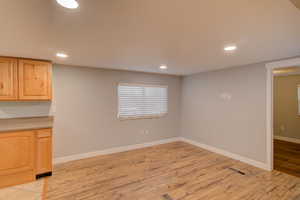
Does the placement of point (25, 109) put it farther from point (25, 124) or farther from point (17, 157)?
point (17, 157)

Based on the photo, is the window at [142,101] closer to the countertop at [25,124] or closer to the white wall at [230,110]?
the white wall at [230,110]

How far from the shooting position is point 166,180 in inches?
106

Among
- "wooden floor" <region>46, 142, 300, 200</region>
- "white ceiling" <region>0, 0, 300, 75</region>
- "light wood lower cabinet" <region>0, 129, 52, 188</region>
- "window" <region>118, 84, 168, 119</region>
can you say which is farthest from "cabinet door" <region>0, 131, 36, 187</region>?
Answer: "window" <region>118, 84, 168, 119</region>

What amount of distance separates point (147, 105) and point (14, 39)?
3.27 meters

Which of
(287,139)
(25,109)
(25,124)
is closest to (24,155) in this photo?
(25,124)

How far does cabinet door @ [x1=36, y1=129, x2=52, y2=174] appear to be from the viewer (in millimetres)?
2715

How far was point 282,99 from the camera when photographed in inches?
206

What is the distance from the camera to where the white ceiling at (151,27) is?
1245 mm

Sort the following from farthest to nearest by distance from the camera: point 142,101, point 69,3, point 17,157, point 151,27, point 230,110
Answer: point 142,101 < point 230,110 < point 17,157 < point 151,27 < point 69,3

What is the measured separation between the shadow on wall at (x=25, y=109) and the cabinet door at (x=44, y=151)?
2.50 ft

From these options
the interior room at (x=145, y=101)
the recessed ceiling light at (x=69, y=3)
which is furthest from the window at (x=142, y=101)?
the recessed ceiling light at (x=69, y=3)

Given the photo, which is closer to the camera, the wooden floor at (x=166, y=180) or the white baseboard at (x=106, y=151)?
the wooden floor at (x=166, y=180)

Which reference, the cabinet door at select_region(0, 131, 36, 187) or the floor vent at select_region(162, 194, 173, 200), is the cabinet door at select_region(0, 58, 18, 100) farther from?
the floor vent at select_region(162, 194, 173, 200)

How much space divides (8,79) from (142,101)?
296 centimetres
